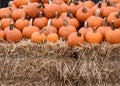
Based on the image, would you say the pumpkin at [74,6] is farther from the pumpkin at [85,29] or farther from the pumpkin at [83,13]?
the pumpkin at [85,29]

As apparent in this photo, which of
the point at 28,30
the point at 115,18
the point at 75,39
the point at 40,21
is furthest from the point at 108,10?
the point at 28,30

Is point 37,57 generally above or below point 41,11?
below

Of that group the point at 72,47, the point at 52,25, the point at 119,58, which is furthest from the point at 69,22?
the point at 119,58

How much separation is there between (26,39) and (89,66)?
0.79 metres

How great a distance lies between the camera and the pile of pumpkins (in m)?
3.27

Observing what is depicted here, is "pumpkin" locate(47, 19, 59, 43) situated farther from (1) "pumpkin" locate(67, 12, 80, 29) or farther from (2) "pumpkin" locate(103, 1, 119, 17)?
(2) "pumpkin" locate(103, 1, 119, 17)

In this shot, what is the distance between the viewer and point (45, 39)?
3.33 meters

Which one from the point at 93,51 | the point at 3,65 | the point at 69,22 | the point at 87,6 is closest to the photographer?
the point at 93,51

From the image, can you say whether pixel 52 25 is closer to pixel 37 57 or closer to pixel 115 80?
pixel 37 57

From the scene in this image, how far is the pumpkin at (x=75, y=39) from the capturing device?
318cm

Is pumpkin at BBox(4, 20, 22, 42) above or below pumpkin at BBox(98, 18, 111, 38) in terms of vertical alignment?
below

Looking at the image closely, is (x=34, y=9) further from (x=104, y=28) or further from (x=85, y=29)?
(x=104, y=28)

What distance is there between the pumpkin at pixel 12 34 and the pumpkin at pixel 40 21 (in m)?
0.26

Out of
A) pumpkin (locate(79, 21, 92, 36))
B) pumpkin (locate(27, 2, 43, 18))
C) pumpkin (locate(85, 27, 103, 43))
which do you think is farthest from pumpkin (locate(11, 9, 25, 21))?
pumpkin (locate(85, 27, 103, 43))
